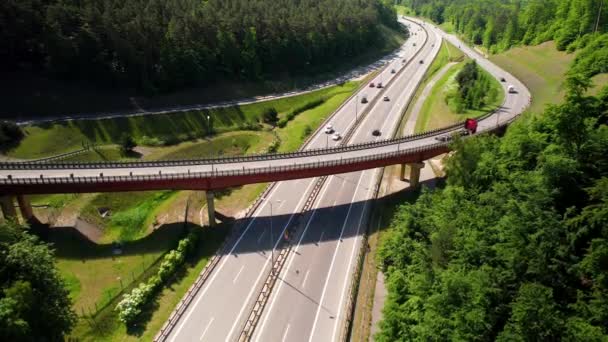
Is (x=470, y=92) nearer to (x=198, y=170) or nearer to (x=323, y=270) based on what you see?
(x=323, y=270)

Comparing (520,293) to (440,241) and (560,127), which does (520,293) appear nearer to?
(440,241)

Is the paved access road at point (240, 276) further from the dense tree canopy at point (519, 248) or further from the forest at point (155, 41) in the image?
the forest at point (155, 41)

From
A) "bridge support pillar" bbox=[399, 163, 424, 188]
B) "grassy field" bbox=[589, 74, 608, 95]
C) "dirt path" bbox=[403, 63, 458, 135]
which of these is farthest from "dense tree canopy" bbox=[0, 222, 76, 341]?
"grassy field" bbox=[589, 74, 608, 95]

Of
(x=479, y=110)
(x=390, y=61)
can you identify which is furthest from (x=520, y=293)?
(x=390, y=61)

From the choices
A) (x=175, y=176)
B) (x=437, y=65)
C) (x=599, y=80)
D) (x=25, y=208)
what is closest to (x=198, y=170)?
(x=175, y=176)

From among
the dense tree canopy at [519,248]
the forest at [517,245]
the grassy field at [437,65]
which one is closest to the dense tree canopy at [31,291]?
the dense tree canopy at [519,248]

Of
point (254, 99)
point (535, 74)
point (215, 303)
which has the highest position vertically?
point (535, 74)

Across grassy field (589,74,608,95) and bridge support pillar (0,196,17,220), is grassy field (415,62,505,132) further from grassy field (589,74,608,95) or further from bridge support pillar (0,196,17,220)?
bridge support pillar (0,196,17,220)
